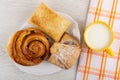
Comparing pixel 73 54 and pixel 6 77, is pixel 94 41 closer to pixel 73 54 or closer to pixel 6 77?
→ pixel 73 54

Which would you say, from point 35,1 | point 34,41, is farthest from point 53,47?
point 35,1

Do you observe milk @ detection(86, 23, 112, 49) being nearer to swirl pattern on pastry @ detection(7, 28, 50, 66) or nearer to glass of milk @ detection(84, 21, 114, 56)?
glass of milk @ detection(84, 21, 114, 56)

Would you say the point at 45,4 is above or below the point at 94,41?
above

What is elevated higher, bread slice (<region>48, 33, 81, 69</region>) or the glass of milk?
the glass of milk

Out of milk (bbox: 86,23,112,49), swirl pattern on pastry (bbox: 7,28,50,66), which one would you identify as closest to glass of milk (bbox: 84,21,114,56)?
milk (bbox: 86,23,112,49)

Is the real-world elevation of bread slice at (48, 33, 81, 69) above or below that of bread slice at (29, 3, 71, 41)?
below
